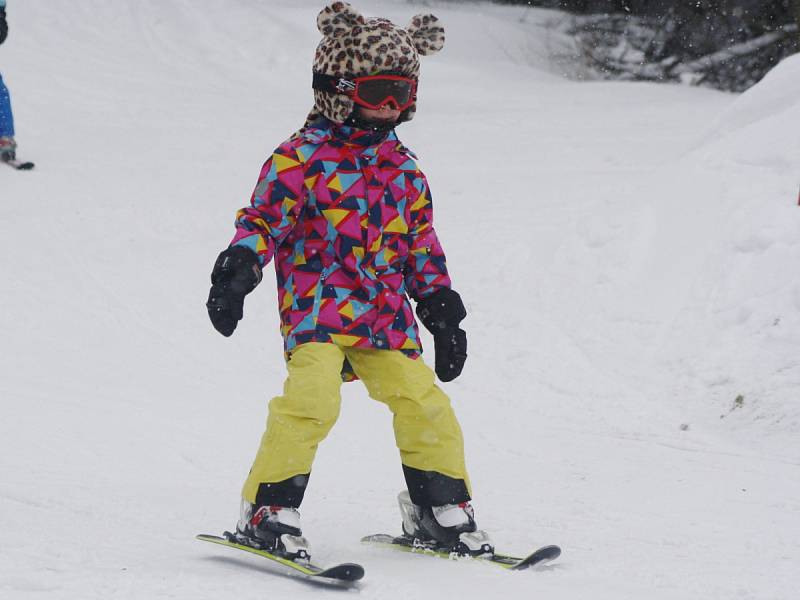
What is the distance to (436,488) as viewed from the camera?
3.51 meters

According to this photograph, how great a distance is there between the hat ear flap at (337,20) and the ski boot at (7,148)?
6915mm

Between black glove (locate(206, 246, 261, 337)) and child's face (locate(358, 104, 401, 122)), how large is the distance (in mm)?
553

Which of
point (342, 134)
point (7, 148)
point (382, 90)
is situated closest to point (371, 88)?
point (382, 90)

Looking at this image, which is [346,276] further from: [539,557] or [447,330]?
[539,557]

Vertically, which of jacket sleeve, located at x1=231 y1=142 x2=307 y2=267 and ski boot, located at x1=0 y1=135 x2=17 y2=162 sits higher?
ski boot, located at x1=0 y1=135 x2=17 y2=162

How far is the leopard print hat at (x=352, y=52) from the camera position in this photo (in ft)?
11.4

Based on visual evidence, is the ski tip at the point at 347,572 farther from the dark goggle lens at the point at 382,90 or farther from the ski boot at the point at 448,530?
the dark goggle lens at the point at 382,90

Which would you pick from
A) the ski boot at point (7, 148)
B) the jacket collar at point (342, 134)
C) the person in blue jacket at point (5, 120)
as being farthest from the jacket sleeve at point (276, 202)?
the ski boot at point (7, 148)

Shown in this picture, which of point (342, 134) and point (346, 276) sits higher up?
point (342, 134)

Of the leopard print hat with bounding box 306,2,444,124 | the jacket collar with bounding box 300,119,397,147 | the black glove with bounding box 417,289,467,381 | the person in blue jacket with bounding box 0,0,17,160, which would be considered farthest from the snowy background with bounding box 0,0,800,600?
the leopard print hat with bounding box 306,2,444,124

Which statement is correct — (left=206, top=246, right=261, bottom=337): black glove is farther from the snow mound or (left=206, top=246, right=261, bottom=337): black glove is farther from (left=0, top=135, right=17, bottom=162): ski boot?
(left=0, top=135, right=17, bottom=162): ski boot

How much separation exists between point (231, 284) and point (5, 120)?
7.08 m

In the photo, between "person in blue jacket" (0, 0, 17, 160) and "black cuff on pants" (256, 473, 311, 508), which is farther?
"person in blue jacket" (0, 0, 17, 160)

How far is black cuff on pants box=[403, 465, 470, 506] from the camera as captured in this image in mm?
3514
